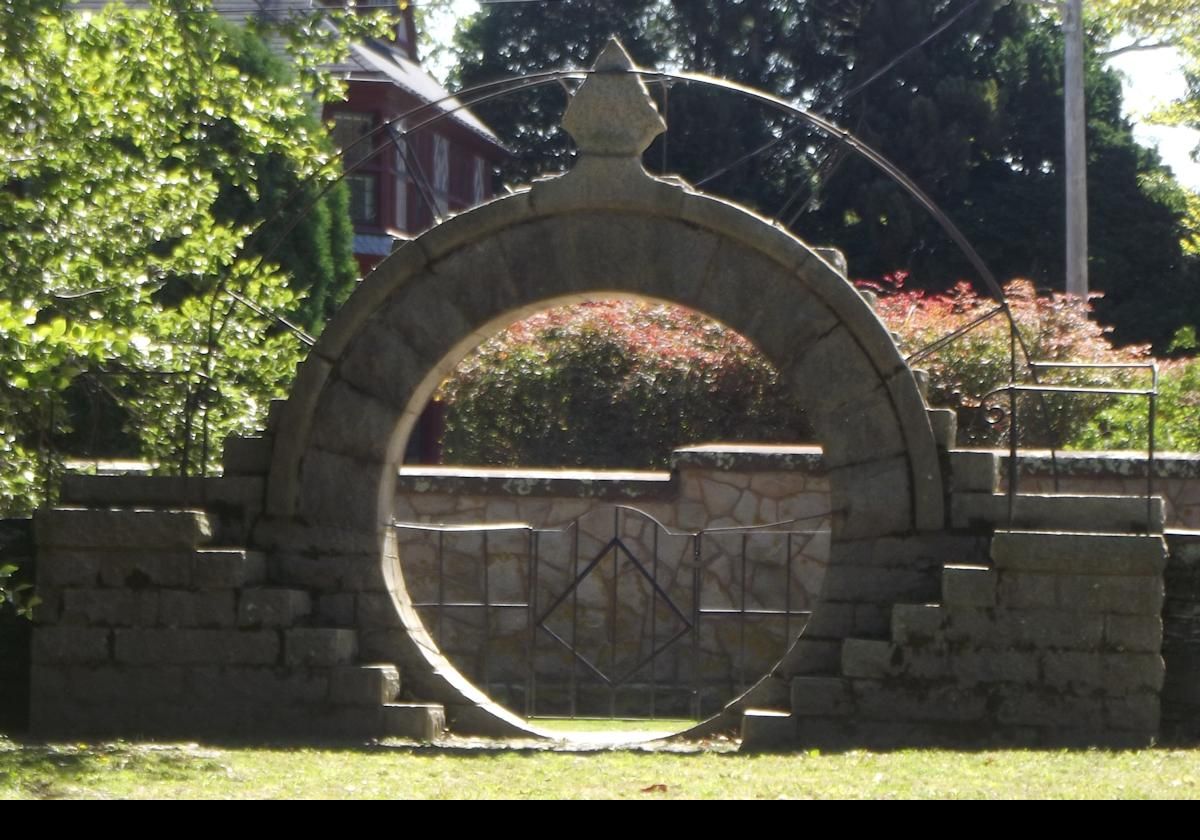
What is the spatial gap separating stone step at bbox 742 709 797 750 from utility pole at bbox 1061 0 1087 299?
11.6m

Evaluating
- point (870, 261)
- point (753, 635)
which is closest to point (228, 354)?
point (753, 635)

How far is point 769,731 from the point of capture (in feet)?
27.3

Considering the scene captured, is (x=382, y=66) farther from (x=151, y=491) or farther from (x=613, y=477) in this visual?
(x=151, y=491)

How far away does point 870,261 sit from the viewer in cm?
2909

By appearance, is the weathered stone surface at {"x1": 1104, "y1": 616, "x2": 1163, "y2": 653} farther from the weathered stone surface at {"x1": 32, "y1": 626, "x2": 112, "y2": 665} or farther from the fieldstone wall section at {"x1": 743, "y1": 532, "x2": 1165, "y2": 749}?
the weathered stone surface at {"x1": 32, "y1": 626, "x2": 112, "y2": 665}

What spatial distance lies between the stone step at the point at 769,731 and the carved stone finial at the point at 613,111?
2.88 meters

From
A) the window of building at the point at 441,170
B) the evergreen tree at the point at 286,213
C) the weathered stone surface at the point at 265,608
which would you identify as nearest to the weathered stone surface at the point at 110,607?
the weathered stone surface at the point at 265,608

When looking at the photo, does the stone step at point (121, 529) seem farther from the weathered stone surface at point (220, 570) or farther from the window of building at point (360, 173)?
the window of building at point (360, 173)

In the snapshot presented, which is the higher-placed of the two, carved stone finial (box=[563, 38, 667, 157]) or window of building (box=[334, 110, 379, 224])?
window of building (box=[334, 110, 379, 224])

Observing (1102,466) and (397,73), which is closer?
(1102,466)

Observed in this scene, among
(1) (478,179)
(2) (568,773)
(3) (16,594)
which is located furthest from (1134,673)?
(1) (478,179)

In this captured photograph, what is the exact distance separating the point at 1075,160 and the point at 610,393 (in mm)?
6982

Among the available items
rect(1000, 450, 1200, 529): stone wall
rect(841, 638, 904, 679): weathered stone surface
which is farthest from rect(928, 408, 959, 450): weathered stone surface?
rect(1000, 450, 1200, 529): stone wall

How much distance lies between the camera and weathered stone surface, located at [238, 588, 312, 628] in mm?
8664
